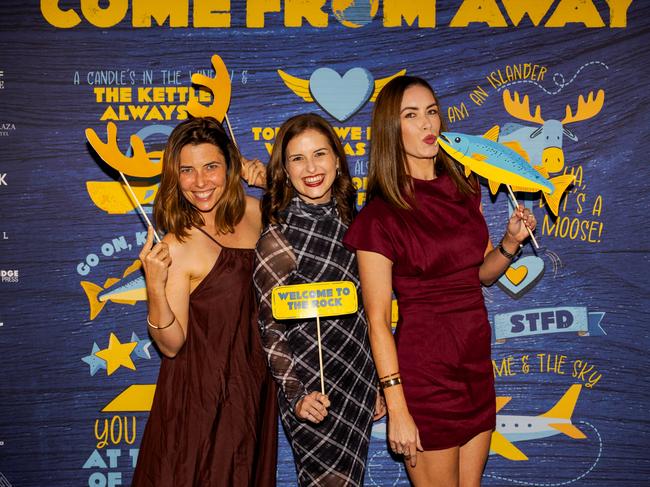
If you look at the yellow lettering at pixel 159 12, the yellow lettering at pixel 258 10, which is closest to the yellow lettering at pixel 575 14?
the yellow lettering at pixel 258 10

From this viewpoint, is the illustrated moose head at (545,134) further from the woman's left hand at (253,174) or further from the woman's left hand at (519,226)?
the woman's left hand at (253,174)

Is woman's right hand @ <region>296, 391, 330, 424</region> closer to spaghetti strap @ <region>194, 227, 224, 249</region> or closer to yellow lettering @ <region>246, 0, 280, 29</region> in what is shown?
spaghetti strap @ <region>194, 227, 224, 249</region>

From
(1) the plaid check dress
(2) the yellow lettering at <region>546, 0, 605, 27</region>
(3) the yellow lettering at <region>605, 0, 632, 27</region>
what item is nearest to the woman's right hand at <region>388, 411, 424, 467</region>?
(1) the plaid check dress

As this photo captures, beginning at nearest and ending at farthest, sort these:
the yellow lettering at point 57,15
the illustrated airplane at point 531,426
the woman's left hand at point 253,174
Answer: the woman's left hand at point 253,174
the yellow lettering at point 57,15
the illustrated airplane at point 531,426

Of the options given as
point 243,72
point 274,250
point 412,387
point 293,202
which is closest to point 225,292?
point 274,250

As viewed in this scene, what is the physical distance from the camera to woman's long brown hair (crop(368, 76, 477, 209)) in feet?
5.98

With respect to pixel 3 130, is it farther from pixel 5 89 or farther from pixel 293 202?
pixel 293 202

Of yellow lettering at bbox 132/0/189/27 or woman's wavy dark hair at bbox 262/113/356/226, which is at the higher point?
yellow lettering at bbox 132/0/189/27

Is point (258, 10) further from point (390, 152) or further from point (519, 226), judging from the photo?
point (519, 226)

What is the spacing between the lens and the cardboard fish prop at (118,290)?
2396mm

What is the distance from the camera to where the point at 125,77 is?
237 centimetres

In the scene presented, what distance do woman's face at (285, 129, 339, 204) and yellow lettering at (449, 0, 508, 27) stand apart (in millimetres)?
846

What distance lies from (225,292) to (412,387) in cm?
58

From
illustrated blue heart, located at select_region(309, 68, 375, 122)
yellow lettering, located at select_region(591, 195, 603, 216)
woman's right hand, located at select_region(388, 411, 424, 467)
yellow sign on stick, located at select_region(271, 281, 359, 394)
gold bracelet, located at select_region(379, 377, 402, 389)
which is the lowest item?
woman's right hand, located at select_region(388, 411, 424, 467)
